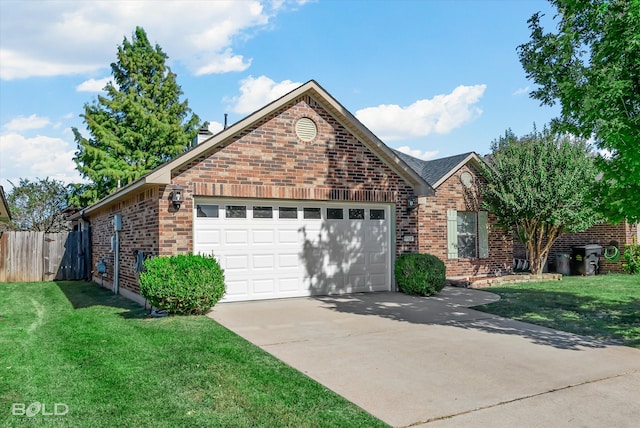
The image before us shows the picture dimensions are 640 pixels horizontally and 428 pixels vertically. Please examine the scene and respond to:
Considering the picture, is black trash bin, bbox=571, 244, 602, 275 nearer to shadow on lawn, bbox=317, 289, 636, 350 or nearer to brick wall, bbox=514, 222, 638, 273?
brick wall, bbox=514, 222, 638, 273

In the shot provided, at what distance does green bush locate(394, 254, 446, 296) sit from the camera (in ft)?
37.1

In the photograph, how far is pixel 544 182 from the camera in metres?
14.7

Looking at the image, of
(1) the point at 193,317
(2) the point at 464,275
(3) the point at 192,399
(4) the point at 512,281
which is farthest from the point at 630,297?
(3) the point at 192,399

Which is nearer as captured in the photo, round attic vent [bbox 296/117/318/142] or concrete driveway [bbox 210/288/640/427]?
concrete driveway [bbox 210/288/640/427]

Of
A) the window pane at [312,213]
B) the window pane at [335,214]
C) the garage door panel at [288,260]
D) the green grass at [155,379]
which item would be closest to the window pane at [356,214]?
the window pane at [335,214]

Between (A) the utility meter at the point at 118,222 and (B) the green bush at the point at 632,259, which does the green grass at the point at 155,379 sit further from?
(B) the green bush at the point at 632,259

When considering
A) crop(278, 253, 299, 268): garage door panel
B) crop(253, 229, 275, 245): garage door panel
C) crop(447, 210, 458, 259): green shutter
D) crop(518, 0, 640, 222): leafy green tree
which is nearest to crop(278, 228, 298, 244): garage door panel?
crop(253, 229, 275, 245): garage door panel

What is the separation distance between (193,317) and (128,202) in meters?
5.02

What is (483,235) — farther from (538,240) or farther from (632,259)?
(632,259)

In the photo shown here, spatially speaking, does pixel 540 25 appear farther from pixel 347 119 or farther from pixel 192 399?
pixel 192 399

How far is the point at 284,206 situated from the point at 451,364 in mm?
6330

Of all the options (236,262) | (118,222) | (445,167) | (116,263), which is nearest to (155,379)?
(236,262)

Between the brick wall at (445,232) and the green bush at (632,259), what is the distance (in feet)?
15.3

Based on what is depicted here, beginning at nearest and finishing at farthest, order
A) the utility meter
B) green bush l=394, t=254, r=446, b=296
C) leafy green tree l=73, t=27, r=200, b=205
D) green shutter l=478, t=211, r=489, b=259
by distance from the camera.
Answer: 1. green bush l=394, t=254, r=446, b=296
2. the utility meter
3. green shutter l=478, t=211, r=489, b=259
4. leafy green tree l=73, t=27, r=200, b=205
